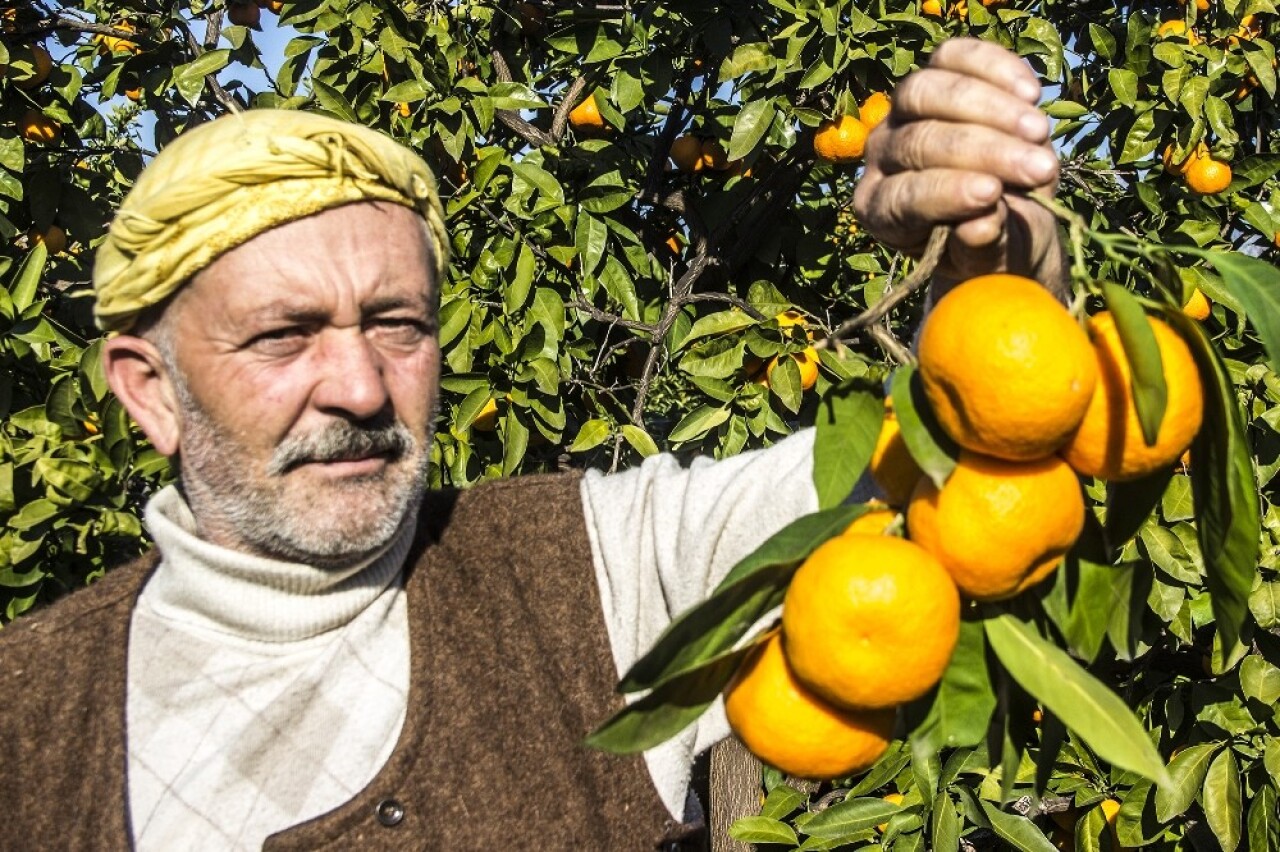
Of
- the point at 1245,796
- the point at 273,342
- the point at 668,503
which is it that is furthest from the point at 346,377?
the point at 1245,796

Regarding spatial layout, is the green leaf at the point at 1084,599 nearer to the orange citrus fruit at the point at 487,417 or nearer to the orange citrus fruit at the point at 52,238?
the orange citrus fruit at the point at 487,417

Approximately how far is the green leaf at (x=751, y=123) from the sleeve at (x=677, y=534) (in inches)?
30.3

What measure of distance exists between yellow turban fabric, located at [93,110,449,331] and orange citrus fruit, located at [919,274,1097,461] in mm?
714

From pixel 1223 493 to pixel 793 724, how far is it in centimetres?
27

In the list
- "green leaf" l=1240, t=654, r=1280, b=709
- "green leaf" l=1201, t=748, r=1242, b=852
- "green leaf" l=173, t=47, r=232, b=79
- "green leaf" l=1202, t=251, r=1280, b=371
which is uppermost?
"green leaf" l=1202, t=251, r=1280, b=371

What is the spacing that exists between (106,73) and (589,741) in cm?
227

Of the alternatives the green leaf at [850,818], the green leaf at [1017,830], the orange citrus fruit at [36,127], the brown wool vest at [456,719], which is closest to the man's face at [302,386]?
the brown wool vest at [456,719]

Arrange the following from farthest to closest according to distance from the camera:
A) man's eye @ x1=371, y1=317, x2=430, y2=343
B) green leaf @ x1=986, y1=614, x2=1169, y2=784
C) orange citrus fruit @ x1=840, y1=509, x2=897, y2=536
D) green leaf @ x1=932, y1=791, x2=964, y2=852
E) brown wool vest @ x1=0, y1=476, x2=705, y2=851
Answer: green leaf @ x1=932, y1=791, x2=964, y2=852 → man's eye @ x1=371, y1=317, x2=430, y2=343 → brown wool vest @ x1=0, y1=476, x2=705, y2=851 → orange citrus fruit @ x1=840, y1=509, x2=897, y2=536 → green leaf @ x1=986, y1=614, x2=1169, y2=784

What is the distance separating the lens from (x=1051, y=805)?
1995mm

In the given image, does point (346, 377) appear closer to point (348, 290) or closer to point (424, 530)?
point (348, 290)

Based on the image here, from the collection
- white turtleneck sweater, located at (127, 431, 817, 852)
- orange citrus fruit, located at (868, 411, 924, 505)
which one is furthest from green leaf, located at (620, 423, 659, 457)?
orange citrus fruit, located at (868, 411, 924, 505)

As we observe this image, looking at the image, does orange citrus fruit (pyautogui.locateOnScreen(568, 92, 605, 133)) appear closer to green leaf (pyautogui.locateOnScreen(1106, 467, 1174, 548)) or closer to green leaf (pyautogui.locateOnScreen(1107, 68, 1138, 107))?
green leaf (pyautogui.locateOnScreen(1107, 68, 1138, 107))

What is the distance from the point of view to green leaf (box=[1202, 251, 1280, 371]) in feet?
2.04

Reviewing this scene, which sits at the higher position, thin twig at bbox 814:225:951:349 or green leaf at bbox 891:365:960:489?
thin twig at bbox 814:225:951:349
